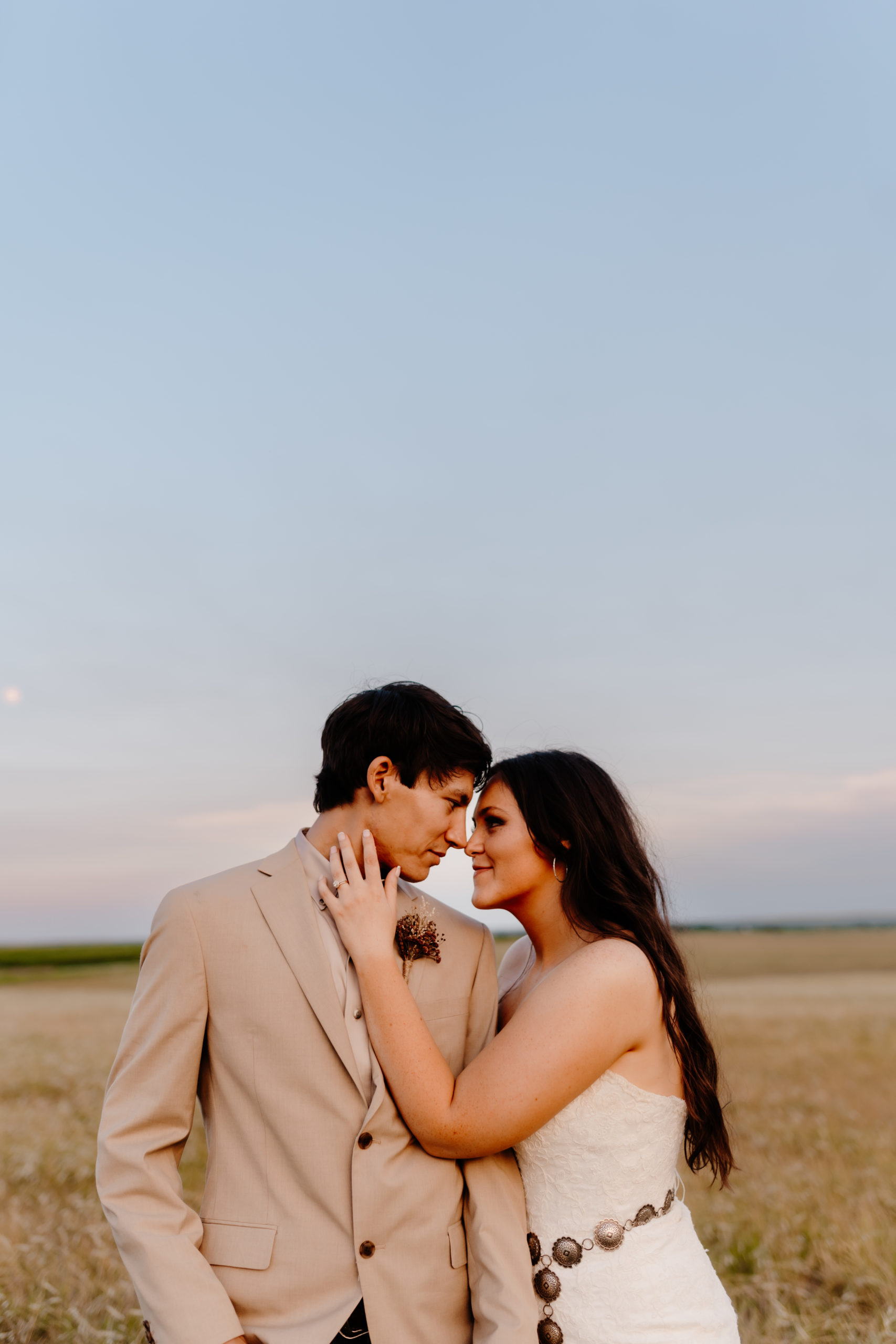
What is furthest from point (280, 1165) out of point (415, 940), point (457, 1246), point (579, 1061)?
point (579, 1061)

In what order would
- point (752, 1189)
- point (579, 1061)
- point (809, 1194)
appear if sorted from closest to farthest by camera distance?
point (579, 1061)
point (809, 1194)
point (752, 1189)

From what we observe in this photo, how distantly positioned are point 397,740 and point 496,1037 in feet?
3.58

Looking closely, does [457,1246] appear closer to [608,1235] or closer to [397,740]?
[608,1235]

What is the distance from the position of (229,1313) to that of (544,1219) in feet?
4.02

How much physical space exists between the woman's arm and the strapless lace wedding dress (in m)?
0.24

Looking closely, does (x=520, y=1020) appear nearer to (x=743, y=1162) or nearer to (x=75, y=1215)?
(x=75, y=1215)

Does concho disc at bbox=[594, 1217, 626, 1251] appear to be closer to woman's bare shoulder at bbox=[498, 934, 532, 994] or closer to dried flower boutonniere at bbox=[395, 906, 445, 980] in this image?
woman's bare shoulder at bbox=[498, 934, 532, 994]

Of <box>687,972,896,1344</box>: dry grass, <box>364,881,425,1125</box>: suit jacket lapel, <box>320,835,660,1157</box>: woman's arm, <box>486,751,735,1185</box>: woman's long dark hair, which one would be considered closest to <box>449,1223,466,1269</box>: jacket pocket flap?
<box>320,835,660,1157</box>: woman's arm

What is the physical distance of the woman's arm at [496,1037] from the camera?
340 centimetres

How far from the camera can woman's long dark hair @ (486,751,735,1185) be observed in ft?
13.4

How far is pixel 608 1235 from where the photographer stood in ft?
12.6

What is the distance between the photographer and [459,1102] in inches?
→ 136

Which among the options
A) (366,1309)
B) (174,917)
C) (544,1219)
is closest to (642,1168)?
(544,1219)

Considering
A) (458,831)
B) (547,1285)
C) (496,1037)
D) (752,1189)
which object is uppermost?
(458,831)
